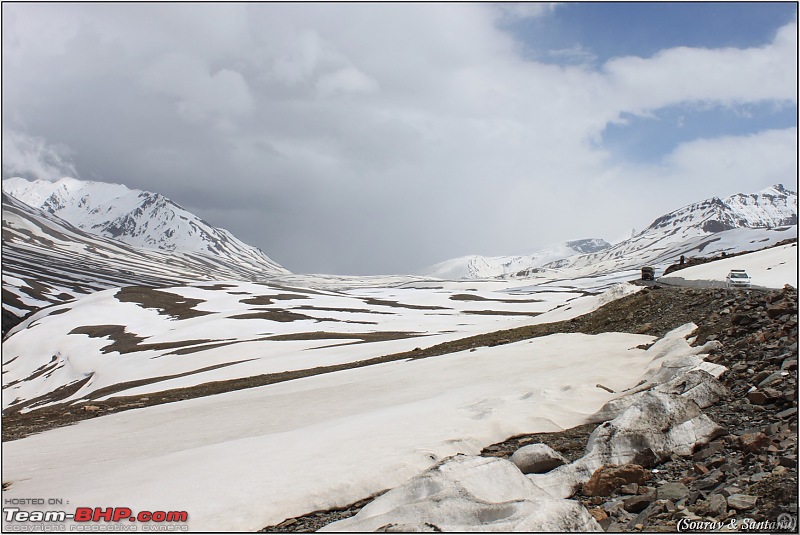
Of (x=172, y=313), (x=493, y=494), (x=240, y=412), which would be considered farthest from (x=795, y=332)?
(x=172, y=313)

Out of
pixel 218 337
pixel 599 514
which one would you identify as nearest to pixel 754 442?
pixel 599 514

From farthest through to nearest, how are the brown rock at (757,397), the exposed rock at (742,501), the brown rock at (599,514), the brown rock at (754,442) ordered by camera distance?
1. the brown rock at (757,397)
2. the brown rock at (754,442)
3. the brown rock at (599,514)
4. the exposed rock at (742,501)

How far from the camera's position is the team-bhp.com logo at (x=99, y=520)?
8523 mm

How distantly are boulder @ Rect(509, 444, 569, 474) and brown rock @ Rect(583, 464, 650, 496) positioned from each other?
3.61 feet

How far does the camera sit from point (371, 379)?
24250 mm

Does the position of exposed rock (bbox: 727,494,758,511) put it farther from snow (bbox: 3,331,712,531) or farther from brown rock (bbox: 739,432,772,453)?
snow (bbox: 3,331,712,531)

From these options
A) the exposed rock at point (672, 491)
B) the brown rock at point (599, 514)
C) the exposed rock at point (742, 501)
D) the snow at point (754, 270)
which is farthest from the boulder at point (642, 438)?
the snow at point (754, 270)

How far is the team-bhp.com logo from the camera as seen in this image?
8.52m

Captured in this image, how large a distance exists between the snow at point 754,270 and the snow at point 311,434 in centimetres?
2209

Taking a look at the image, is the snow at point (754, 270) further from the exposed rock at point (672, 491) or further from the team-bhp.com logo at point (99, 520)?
the team-bhp.com logo at point (99, 520)

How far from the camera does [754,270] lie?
150ft

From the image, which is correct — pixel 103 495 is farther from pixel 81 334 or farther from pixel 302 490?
pixel 81 334

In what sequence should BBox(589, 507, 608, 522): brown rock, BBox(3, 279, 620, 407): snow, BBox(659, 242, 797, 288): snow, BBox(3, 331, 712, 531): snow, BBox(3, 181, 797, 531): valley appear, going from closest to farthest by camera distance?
BBox(589, 507, 608, 522): brown rock → BBox(3, 181, 797, 531): valley → BBox(3, 331, 712, 531): snow → BBox(659, 242, 797, 288): snow → BBox(3, 279, 620, 407): snow

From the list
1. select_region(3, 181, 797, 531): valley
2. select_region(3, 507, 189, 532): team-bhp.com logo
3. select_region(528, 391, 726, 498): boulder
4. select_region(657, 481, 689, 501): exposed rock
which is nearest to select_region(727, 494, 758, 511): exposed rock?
select_region(3, 181, 797, 531): valley
